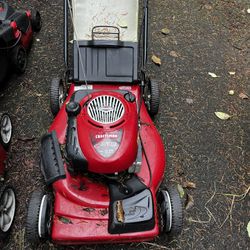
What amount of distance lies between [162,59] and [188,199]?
1362 mm

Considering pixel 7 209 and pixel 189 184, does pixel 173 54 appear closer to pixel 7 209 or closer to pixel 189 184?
pixel 189 184

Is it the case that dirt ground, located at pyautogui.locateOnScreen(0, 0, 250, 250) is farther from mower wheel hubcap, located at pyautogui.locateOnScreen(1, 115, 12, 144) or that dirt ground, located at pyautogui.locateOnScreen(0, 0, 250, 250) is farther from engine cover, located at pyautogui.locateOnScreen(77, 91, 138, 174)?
engine cover, located at pyautogui.locateOnScreen(77, 91, 138, 174)

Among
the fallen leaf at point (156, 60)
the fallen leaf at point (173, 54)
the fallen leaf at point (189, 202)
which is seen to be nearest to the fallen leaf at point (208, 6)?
the fallen leaf at point (173, 54)

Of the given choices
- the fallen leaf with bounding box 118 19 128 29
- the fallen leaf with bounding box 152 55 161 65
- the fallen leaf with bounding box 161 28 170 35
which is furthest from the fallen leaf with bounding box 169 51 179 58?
the fallen leaf with bounding box 118 19 128 29

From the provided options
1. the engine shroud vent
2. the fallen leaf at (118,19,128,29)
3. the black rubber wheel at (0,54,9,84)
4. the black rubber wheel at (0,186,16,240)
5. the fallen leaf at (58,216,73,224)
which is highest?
the fallen leaf at (118,19,128,29)

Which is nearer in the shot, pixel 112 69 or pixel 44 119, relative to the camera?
pixel 112 69

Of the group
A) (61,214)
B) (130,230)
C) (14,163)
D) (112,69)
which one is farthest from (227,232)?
(14,163)

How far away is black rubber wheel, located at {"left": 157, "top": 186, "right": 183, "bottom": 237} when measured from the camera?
197 centimetres

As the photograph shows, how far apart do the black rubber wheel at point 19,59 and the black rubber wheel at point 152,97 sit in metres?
1.01

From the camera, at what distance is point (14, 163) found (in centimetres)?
248

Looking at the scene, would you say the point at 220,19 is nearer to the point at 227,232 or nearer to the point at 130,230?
the point at 227,232

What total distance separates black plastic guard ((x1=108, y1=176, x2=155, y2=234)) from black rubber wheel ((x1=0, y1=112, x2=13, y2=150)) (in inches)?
33.2

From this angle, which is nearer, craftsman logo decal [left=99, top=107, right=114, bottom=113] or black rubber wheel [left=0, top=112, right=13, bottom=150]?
craftsman logo decal [left=99, top=107, right=114, bottom=113]

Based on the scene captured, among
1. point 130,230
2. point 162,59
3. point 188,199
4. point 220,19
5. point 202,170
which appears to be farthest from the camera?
point 220,19
